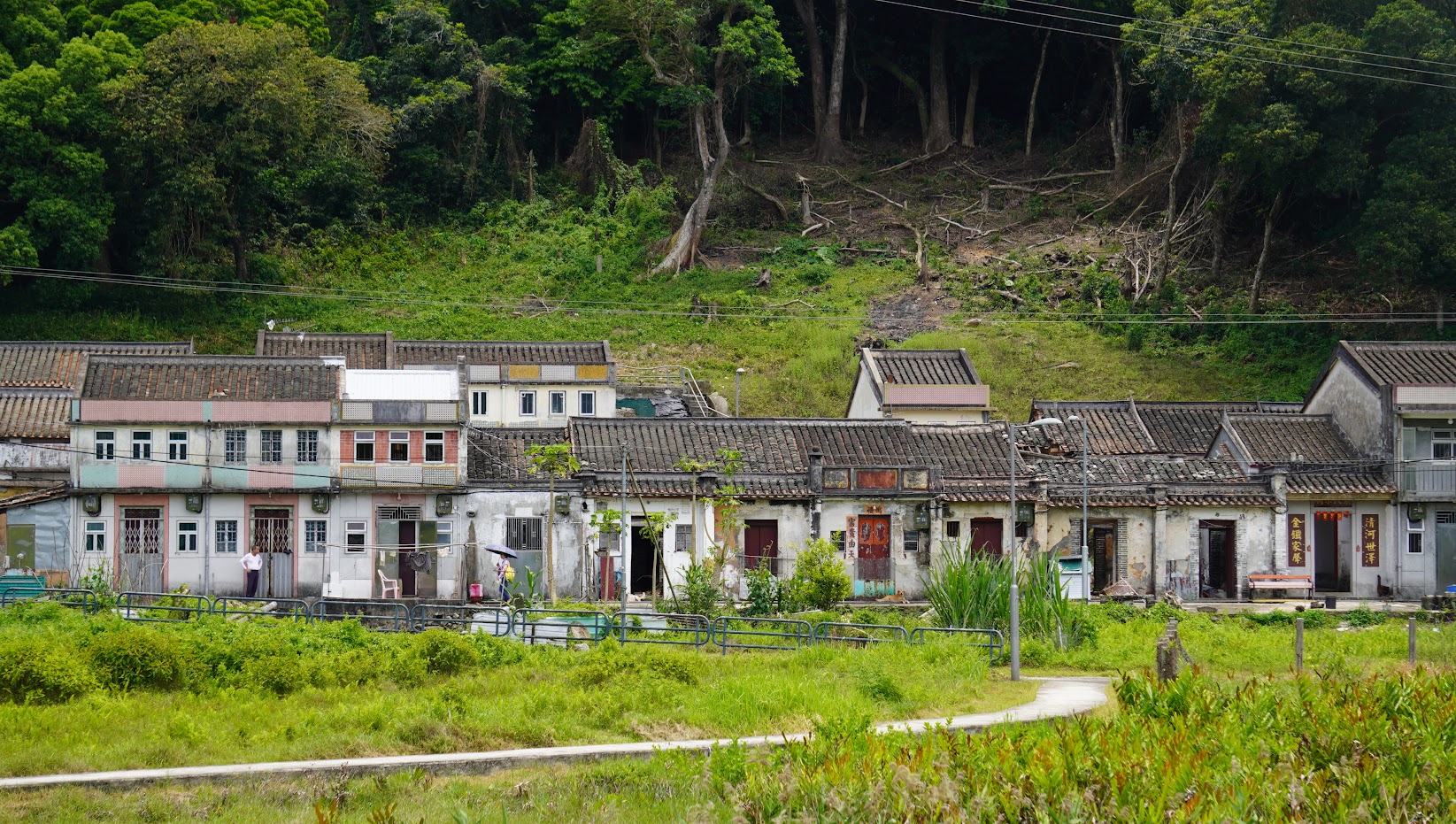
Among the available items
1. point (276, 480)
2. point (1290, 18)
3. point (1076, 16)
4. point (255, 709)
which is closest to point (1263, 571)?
point (1290, 18)

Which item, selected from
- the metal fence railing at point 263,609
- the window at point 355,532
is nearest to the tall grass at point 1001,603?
the metal fence railing at point 263,609

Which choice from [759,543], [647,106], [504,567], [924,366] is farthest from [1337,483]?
[647,106]

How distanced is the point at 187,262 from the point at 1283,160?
3909 centimetres

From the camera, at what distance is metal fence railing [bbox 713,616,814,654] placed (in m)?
29.4

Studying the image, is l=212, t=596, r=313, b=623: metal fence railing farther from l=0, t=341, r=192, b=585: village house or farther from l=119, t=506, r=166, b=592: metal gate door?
l=0, t=341, r=192, b=585: village house

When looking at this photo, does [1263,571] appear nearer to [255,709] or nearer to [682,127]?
[255,709]

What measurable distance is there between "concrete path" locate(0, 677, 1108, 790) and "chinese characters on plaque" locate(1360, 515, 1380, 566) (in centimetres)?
2495

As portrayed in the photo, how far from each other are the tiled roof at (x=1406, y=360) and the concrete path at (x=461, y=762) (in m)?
26.6

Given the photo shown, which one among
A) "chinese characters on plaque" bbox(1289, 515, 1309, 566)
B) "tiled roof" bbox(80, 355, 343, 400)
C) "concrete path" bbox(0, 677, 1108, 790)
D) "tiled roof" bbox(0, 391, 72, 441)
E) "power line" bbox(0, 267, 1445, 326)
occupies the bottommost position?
"concrete path" bbox(0, 677, 1108, 790)

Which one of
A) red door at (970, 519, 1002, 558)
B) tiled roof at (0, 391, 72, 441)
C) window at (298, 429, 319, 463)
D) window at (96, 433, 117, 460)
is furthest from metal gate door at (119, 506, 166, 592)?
red door at (970, 519, 1002, 558)

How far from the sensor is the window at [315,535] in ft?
136

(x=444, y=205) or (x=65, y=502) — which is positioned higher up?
(x=444, y=205)

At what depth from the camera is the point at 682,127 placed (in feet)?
249

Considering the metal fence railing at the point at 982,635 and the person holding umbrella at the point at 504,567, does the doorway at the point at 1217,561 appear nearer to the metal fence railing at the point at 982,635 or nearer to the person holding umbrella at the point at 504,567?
the metal fence railing at the point at 982,635
